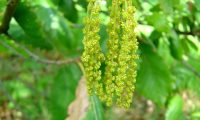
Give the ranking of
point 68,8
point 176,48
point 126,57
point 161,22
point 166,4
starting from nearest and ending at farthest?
point 126,57, point 166,4, point 161,22, point 176,48, point 68,8

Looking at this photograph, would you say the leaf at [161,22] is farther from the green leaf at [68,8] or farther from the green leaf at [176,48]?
the green leaf at [68,8]

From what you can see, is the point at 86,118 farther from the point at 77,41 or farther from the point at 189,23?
the point at 77,41

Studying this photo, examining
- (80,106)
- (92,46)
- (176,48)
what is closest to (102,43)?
(80,106)

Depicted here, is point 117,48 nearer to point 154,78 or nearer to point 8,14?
point 8,14

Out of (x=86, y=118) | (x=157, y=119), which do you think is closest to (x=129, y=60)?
(x=86, y=118)

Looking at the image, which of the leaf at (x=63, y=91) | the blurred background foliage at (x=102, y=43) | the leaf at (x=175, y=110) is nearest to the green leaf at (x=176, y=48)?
the blurred background foliage at (x=102, y=43)

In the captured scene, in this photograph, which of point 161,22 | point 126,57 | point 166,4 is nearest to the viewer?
point 126,57

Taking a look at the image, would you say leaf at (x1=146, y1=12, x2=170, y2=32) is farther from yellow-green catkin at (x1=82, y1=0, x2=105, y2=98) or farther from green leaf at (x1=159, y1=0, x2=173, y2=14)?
yellow-green catkin at (x1=82, y1=0, x2=105, y2=98)
